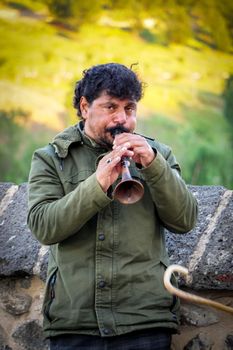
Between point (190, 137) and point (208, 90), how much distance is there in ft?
1.36

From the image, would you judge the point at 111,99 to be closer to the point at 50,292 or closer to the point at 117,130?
the point at 117,130

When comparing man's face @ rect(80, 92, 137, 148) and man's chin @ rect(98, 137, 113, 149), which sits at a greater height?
man's face @ rect(80, 92, 137, 148)

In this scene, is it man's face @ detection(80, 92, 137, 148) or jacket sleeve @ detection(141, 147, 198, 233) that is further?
man's face @ detection(80, 92, 137, 148)

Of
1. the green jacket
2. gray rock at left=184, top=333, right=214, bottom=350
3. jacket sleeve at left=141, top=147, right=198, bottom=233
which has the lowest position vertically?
gray rock at left=184, top=333, right=214, bottom=350

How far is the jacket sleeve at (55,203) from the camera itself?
2623mm

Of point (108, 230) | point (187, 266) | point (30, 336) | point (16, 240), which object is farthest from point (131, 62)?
point (108, 230)

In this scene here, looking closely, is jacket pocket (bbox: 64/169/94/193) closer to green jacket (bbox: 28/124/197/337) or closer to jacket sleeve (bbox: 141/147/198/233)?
green jacket (bbox: 28/124/197/337)

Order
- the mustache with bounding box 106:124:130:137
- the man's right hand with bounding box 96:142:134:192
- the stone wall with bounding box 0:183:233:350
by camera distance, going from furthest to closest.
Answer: the stone wall with bounding box 0:183:233:350, the mustache with bounding box 106:124:130:137, the man's right hand with bounding box 96:142:134:192

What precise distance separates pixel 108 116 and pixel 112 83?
11 centimetres

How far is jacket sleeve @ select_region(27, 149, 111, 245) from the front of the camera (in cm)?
262

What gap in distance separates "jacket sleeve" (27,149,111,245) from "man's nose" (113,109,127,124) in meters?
0.22

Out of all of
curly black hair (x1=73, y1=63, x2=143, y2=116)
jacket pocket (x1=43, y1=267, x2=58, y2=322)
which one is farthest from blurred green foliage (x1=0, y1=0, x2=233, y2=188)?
jacket pocket (x1=43, y1=267, x2=58, y2=322)

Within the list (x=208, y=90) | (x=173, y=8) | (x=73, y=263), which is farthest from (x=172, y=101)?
(x=73, y=263)

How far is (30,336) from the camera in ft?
10.7
